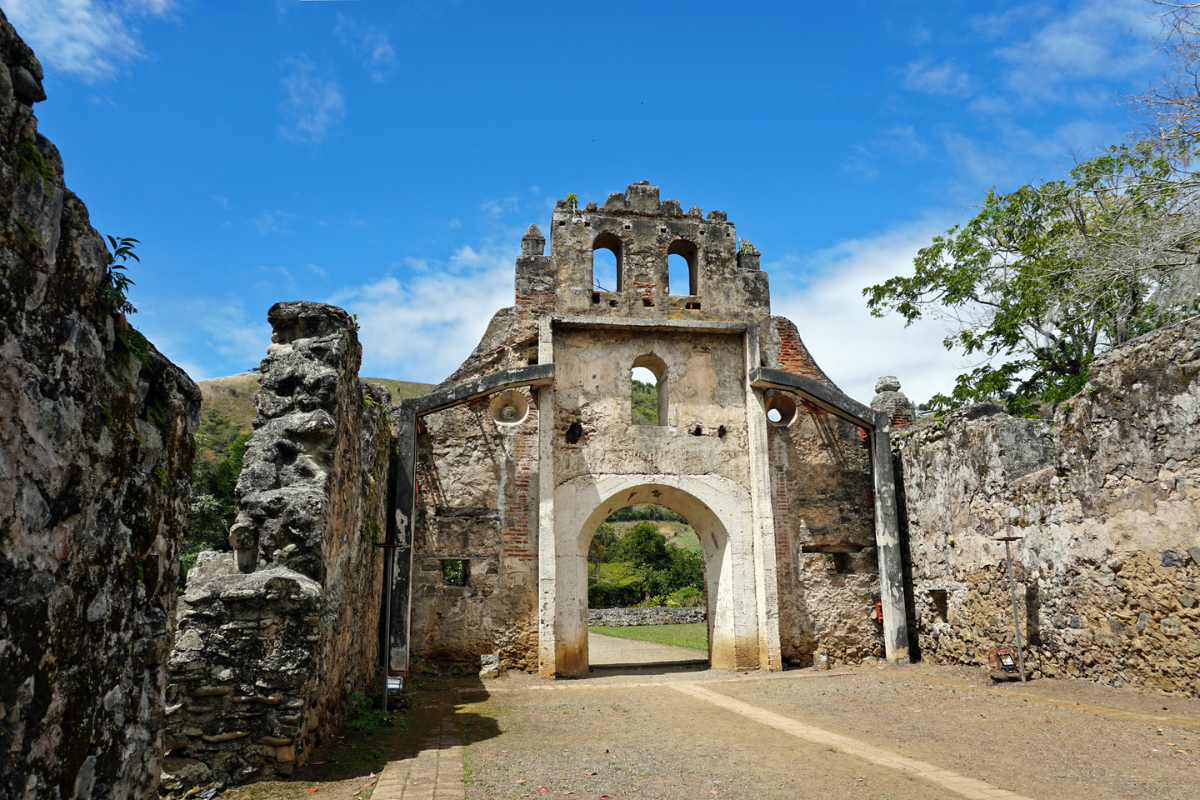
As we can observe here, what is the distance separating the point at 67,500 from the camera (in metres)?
2.60

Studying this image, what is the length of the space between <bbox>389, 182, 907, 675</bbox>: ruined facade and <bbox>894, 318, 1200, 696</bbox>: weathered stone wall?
4.81 ft

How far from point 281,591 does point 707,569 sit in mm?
9803

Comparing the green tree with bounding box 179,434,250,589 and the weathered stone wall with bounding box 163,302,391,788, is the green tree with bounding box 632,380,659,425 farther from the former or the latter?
the weathered stone wall with bounding box 163,302,391,788

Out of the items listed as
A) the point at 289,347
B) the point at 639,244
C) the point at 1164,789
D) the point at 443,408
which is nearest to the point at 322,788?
the point at 289,347

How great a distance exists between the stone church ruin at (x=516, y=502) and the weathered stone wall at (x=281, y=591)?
2 cm

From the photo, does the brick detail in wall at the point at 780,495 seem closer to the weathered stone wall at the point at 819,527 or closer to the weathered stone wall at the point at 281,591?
the weathered stone wall at the point at 819,527

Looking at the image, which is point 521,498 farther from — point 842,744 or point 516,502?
point 842,744

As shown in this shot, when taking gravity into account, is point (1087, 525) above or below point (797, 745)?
above

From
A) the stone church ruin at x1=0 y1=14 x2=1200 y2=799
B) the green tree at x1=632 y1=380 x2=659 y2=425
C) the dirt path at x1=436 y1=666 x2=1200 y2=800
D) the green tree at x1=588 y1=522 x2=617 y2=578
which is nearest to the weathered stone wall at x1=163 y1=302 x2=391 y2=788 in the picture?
the stone church ruin at x1=0 y1=14 x2=1200 y2=799

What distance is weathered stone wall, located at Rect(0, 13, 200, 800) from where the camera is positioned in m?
2.31

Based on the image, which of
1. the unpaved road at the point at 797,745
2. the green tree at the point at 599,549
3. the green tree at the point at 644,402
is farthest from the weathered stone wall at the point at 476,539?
the green tree at the point at 644,402

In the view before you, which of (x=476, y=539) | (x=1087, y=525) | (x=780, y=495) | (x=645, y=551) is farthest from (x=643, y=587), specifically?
(x=1087, y=525)

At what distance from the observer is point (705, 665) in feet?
48.3

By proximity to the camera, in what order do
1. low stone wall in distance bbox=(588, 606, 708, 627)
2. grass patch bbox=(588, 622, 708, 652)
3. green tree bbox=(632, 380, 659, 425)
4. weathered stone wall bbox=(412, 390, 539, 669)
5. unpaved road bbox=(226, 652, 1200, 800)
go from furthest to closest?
green tree bbox=(632, 380, 659, 425) < low stone wall in distance bbox=(588, 606, 708, 627) < grass patch bbox=(588, 622, 708, 652) < weathered stone wall bbox=(412, 390, 539, 669) < unpaved road bbox=(226, 652, 1200, 800)
